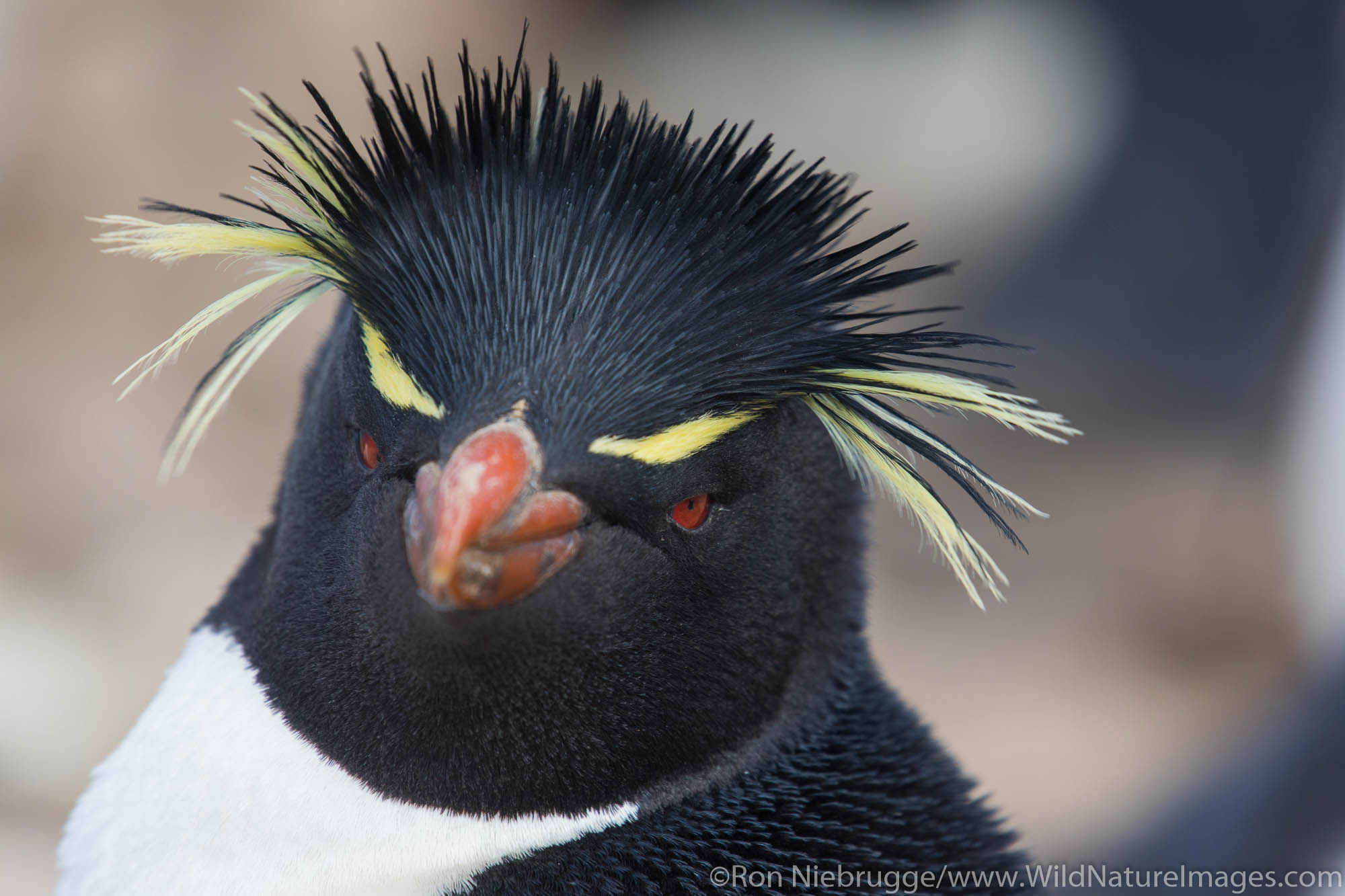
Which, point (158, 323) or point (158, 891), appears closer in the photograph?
point (158, 891)

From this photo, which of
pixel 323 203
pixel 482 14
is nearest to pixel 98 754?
pixel 323 203

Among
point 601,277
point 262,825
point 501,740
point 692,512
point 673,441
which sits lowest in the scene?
point 262,825

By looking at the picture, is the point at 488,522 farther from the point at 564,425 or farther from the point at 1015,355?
the point at 1015,355

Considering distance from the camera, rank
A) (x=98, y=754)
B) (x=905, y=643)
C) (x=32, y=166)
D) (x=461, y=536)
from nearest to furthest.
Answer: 1. (x=461, y=536)
2. (x=98, y=754)
3. (x=905, y=643)
4. (x=32, y=166)

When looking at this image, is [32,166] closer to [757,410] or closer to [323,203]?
[323,203]

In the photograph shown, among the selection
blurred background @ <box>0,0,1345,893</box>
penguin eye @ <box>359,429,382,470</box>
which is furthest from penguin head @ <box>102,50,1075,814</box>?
blurred background @ <box>0,0,1345,893</box>

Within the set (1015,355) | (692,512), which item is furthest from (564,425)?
(1015,355)

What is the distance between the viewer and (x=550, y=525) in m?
1.41

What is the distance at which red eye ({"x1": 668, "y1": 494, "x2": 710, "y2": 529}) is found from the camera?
158cm

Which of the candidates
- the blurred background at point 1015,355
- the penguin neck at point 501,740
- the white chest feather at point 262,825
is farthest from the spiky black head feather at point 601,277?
the blurred background at point 1015,355

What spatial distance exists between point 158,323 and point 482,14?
2291 mm

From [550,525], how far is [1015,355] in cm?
439

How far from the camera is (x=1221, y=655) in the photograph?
4.93 meters

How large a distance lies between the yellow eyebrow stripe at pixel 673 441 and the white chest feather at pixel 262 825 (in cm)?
55
